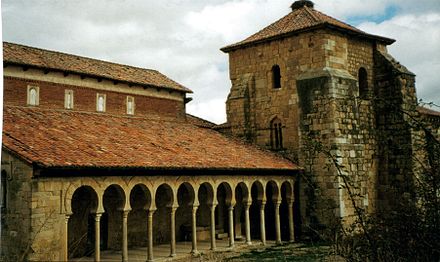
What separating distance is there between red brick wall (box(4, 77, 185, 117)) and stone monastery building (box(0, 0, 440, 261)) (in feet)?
0.18

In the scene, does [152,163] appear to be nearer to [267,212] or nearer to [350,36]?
[267,212]

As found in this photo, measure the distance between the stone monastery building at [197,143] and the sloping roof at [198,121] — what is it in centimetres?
24

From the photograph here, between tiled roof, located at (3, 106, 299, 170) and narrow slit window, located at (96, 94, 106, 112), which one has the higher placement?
narrow slit window, located at (96, 94, 106, 112)

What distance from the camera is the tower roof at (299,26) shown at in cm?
2009

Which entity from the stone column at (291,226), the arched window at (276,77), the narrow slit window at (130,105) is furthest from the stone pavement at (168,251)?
the arched window at (276,77)

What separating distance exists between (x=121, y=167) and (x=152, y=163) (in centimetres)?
140

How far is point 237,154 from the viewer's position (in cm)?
1894

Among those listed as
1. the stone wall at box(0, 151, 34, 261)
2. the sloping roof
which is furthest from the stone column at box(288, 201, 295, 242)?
the stone wall at box(0, 151, 34, 261)

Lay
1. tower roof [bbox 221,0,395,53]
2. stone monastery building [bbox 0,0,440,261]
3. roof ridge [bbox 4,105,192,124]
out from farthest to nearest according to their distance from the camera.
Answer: tower roof [bbox 221,0,395,53], roof ridge [bbox 4,105,192,124], stone monastery building [bbox 0,0,440,261]

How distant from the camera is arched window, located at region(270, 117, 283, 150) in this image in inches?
839

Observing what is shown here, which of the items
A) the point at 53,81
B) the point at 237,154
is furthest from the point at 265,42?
the point at 53,81

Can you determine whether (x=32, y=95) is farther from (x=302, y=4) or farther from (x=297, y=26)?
(x=302, y=4)

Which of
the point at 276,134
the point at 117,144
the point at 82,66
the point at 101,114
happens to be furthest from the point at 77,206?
the point at 276,134

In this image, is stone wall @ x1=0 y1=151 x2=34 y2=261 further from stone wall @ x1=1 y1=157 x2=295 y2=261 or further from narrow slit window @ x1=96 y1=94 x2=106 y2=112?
narrow slit window @ x1=96 y1=94 x2=106 y2=112
